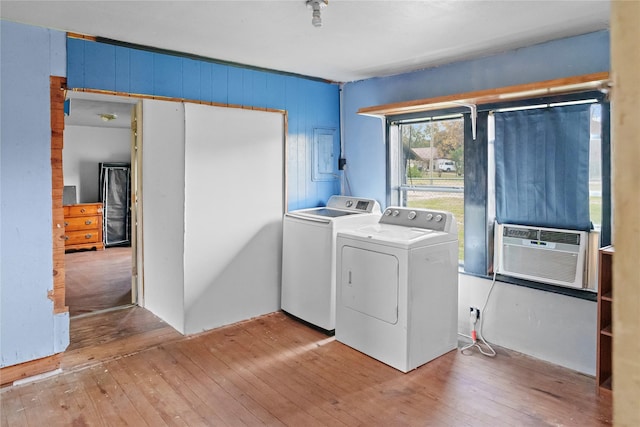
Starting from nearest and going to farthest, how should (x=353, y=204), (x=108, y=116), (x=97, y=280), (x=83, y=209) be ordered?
(x=353, y=204) < (x=97, y=280) < (x=108, y=116) < (x=83, y=209)

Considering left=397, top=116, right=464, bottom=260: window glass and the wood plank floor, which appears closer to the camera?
the wood plank floor

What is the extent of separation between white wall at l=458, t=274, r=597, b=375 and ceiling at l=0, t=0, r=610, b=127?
5.92ft

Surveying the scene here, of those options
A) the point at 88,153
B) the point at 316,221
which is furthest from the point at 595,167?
the point at 88,153

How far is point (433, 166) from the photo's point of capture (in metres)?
3.83

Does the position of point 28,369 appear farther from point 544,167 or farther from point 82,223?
point 82,223

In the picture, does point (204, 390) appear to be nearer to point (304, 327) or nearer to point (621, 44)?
point (304, 327)

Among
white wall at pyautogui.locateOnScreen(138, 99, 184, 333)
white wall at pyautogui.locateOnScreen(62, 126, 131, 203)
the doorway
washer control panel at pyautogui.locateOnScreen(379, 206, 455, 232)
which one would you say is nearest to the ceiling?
white wall at pyautogui.locateOnScreen(138, 99, 184, 333)

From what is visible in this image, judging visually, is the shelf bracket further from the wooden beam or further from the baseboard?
the baseboard

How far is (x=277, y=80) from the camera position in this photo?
4.05 m

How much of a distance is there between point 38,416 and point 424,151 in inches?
135

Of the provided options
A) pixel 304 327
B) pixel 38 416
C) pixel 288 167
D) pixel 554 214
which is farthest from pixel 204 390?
pixel 554 214

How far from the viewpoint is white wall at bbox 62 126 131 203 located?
715cm

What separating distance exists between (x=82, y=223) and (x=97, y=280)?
2.22m

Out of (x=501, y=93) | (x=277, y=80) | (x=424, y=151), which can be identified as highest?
(x=277, y=80)
